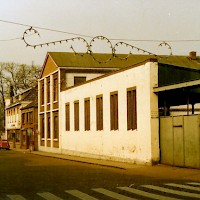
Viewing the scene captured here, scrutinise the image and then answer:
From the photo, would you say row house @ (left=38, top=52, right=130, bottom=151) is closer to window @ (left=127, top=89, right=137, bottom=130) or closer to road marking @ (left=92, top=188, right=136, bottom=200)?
window @ (left=127, top=89, right=137, bottom=130)

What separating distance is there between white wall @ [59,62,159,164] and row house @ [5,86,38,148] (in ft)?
82.7

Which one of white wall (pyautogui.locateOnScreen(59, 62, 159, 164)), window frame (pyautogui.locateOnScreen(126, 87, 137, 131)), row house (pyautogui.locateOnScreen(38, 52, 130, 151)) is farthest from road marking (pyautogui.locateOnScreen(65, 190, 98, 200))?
row house (pyautogui.locateOnScreen(38, 52, 130, 151))

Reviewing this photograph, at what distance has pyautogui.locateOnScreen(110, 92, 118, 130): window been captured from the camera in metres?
27.7

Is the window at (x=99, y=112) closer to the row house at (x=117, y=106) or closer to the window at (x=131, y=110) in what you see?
the row house at (x=117, y=106)

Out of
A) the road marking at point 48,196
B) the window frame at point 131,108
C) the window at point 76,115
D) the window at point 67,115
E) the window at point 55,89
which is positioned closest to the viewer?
the road marking at point 48,196

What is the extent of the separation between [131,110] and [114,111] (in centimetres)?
273

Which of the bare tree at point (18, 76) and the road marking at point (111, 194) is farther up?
the bare tree at point (18, 76)

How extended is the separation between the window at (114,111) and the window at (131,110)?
1952mm

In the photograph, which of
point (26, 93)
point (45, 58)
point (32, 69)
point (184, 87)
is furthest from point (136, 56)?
point (184, 87)

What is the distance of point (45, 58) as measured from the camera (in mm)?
47438

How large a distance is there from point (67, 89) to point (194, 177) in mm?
22945

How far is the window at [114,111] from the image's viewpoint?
1089 inches

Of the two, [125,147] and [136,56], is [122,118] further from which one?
[136,56]

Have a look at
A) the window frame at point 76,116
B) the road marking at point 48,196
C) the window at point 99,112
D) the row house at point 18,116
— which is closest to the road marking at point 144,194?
the road marking at point 48,196
